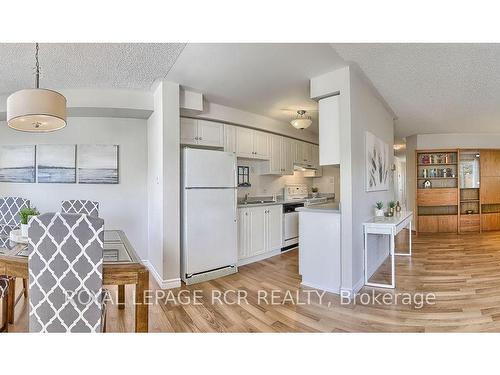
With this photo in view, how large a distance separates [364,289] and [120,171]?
341 cm

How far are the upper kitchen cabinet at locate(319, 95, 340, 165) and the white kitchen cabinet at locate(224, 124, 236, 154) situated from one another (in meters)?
1.51

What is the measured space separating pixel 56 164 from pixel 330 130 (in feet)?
11.6

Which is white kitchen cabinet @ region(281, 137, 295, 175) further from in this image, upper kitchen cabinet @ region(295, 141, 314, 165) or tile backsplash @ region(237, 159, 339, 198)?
tile backsplash @ region(237, 159, 339, 198)

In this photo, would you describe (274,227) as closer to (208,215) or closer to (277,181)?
(277,181)

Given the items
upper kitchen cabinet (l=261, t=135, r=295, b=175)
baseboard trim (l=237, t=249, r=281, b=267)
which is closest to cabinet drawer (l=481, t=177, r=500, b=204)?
upper kitchen cabinet (l=261, t=135, r=295, b=175)

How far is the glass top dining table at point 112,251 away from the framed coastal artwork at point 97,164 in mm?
1856

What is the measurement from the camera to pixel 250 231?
13.1 ft

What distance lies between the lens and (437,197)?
6.18 metres

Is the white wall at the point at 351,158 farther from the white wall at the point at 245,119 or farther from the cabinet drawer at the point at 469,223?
the cabinet drawer at the point at 469,223

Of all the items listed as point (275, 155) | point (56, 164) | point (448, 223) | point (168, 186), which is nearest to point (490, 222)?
point (448, 223)

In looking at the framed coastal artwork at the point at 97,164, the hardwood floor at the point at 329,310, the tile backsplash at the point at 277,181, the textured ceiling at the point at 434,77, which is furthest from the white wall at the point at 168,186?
the textured ceiling at the point at 434,77

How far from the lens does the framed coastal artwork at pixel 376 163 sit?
3221mm

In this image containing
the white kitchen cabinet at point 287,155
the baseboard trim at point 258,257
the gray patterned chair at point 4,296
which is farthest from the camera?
the white kitchen cabinet at point 287,155

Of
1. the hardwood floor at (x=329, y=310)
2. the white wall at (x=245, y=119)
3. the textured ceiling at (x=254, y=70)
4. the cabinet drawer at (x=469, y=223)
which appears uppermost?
the textured ceiling at (x=254, y=70)
